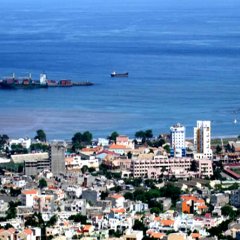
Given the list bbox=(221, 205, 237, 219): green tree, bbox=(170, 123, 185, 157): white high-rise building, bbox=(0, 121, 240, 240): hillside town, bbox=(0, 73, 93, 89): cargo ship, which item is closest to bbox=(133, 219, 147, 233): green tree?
bbox=(0, 121, 240, 240): hillside town

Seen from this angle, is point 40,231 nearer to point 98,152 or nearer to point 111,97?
point 98,152

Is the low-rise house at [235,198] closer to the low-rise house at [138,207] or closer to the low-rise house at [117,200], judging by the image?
the low-rise house at [138,207]

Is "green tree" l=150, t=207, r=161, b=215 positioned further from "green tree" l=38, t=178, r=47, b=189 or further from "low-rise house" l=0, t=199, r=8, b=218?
"green tree" l=38, t=178, r=47, b=189

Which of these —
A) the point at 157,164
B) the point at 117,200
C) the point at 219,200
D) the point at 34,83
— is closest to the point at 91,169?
the point at 157,164

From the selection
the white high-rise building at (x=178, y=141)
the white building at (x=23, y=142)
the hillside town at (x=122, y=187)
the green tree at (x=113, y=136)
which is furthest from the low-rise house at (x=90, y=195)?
the green tree at (x=113, y=136)

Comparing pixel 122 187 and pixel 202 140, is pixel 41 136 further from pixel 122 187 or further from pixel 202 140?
pixel 122 187

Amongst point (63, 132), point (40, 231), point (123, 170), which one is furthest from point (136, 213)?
point (63, 132)
